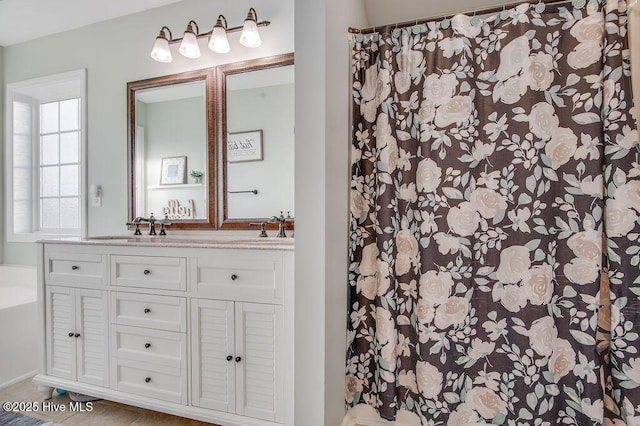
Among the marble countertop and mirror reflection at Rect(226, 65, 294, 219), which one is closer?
the marble countertop

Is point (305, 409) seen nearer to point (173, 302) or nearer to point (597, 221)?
point (173, 302)

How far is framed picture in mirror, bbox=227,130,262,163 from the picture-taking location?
2123 mm

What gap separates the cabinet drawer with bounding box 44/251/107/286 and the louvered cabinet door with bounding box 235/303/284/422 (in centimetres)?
82

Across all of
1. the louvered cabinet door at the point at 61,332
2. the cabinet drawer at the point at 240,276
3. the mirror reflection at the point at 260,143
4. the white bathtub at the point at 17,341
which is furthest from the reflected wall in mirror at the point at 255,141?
the white bathtub at the point at 17,341

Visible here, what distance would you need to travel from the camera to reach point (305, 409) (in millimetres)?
1309

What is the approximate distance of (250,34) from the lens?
2035 mm

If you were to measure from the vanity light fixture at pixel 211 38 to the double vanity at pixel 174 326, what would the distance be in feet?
3.95

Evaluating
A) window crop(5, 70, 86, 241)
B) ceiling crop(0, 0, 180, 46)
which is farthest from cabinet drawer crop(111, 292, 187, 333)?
ceiling crop(0, 0, 180, 46)

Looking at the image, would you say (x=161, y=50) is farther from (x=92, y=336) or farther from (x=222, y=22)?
(x=92, y=336)

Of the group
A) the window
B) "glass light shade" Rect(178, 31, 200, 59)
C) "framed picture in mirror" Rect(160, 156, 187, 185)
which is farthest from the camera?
the window

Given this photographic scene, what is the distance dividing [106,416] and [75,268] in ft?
2.57

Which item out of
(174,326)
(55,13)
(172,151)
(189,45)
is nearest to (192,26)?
(189,45)

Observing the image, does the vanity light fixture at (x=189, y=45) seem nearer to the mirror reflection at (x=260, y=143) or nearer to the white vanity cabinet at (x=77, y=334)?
the mirror reflection at (x=260, y=143)

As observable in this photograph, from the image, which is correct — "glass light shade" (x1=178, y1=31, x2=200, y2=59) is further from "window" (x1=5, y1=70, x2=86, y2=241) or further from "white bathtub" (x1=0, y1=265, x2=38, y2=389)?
"white bathtub" (x1=0, y1=265, x2=38, y2=389)
